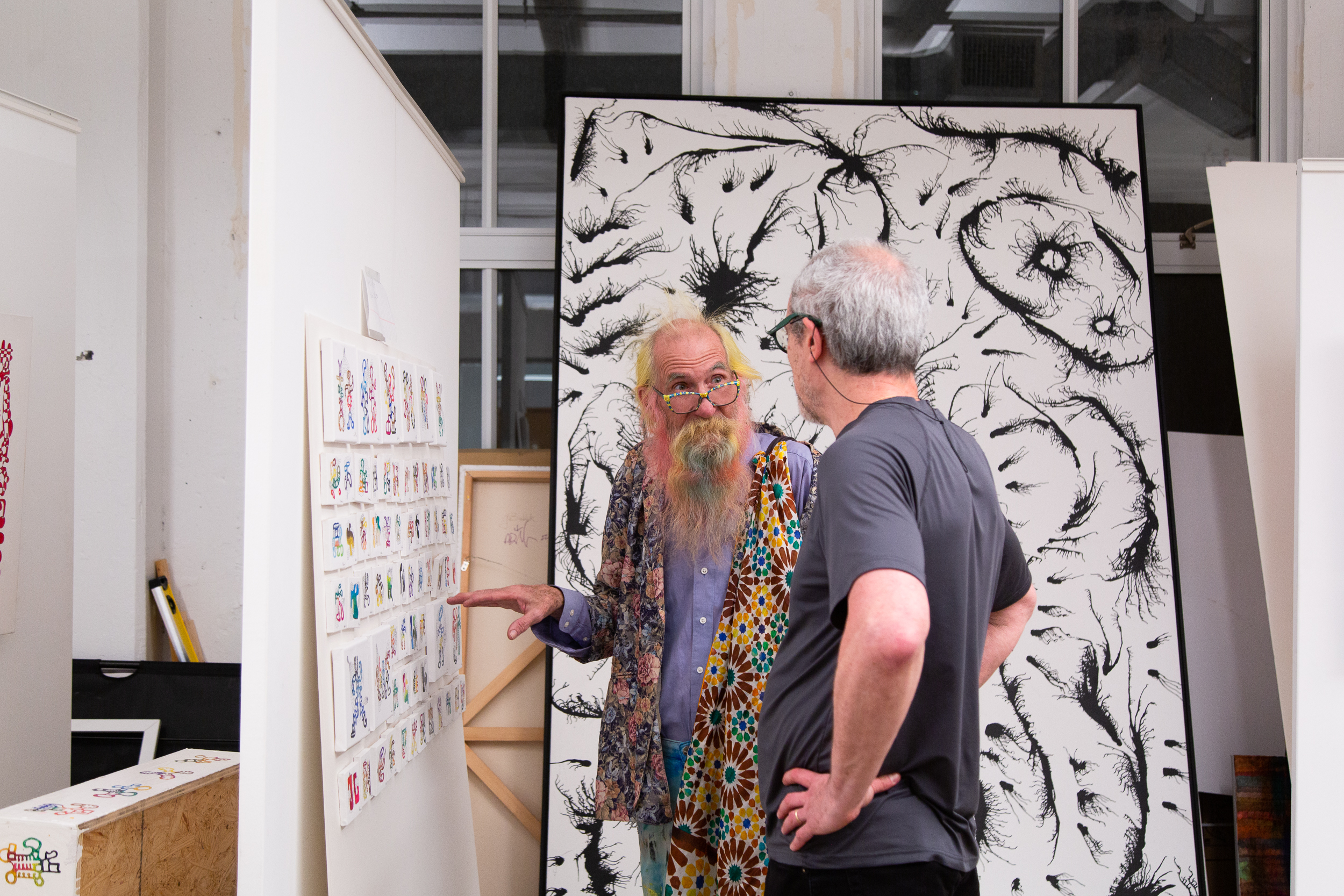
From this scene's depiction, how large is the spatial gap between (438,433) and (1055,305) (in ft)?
6.88

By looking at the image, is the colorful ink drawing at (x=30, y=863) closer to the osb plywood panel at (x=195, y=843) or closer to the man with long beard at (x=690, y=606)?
the osb plywood panel at (x=195, y=843)

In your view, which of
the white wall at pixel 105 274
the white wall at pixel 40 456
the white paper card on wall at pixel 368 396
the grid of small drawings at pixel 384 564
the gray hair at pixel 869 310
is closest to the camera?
the gray hair at pixel 869 310

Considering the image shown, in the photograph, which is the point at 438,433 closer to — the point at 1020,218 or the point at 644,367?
the point at 644,367

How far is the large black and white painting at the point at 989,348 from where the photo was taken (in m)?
2.89

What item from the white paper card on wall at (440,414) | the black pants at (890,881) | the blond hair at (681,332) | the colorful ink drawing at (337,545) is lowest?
the black pants at (890,881)

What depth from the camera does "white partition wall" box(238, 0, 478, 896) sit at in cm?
136

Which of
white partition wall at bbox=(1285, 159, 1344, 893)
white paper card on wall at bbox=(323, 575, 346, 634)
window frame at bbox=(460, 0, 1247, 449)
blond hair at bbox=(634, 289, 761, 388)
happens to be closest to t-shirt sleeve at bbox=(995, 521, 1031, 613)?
blond hair at bbox=(634, 289, 761, 388)

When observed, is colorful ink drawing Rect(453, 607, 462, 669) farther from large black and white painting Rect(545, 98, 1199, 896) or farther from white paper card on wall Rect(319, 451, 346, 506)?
white paper card on wall Rect(319, 451, 346, 506)

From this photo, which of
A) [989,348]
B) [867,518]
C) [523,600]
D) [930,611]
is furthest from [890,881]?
[989,348]

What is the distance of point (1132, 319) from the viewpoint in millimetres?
3109

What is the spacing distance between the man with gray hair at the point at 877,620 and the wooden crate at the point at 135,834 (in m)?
1.08

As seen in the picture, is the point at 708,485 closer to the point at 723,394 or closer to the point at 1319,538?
the point at 723,394

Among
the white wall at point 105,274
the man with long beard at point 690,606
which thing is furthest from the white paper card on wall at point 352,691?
the white wall at point 105,274

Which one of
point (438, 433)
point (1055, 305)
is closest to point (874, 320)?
point (438, 433)
